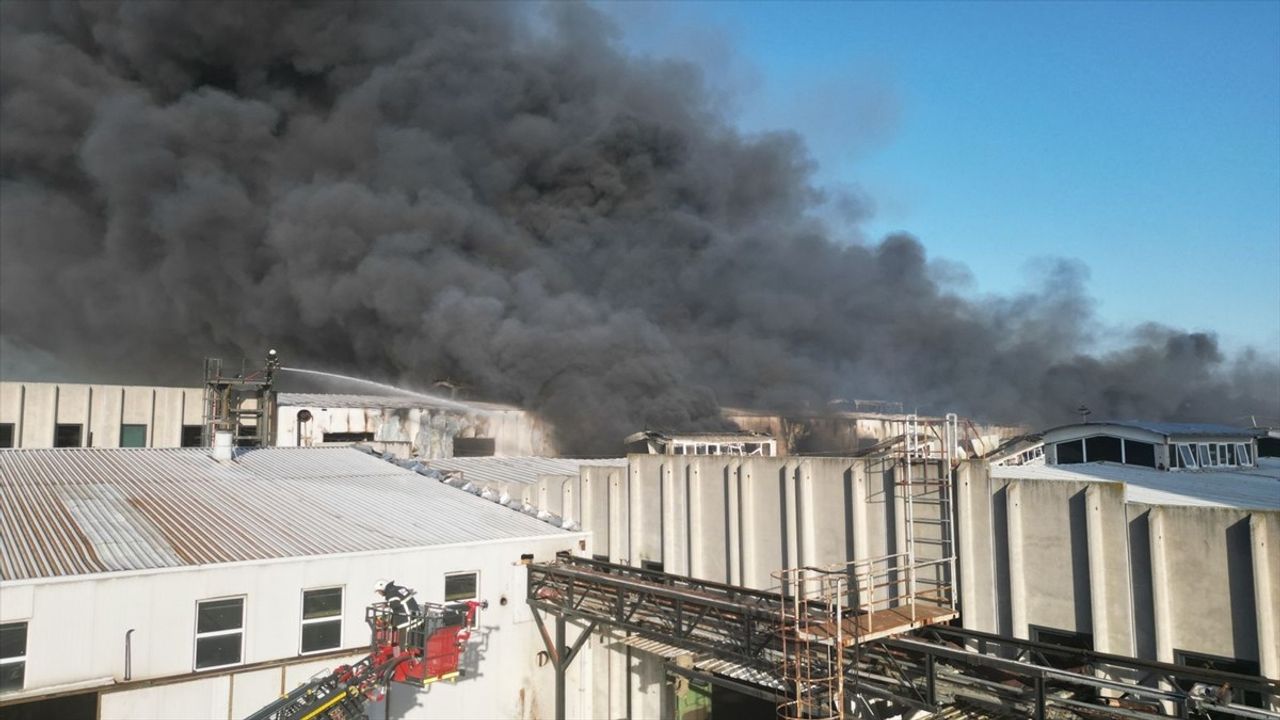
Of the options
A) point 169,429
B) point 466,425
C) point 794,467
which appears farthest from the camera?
point 466,425

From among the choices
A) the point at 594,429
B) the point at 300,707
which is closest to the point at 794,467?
the point at 300,707

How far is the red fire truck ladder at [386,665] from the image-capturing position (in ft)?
29.9

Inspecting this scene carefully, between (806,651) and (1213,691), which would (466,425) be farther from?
(1213,691)

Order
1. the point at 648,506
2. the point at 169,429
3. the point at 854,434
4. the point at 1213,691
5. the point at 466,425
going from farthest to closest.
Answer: the point at 854,434, the point at 466,425, the point at 169,429, the point at 648,506, the point at 1213,691

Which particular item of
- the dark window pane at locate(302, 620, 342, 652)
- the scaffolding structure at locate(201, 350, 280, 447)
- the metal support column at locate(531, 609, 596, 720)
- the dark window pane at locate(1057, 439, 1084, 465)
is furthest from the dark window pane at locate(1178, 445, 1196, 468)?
the scaffolding structure at locate(201, 350, 280, 447)

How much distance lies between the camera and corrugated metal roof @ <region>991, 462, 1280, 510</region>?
912cm

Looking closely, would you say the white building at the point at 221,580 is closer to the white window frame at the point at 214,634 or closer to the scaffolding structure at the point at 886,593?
the white window frame at the point at 214,634

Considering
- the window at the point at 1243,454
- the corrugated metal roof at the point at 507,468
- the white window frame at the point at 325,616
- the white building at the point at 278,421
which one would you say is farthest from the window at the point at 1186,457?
the white building at the point at 278,421

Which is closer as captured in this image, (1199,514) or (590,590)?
(1199,514)

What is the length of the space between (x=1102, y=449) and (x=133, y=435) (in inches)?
912

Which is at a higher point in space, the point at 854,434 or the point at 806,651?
the point at 854,434

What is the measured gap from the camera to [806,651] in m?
7.82

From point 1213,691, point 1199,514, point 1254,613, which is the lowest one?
point 1213,691

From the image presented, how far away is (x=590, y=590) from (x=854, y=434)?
20.3m
